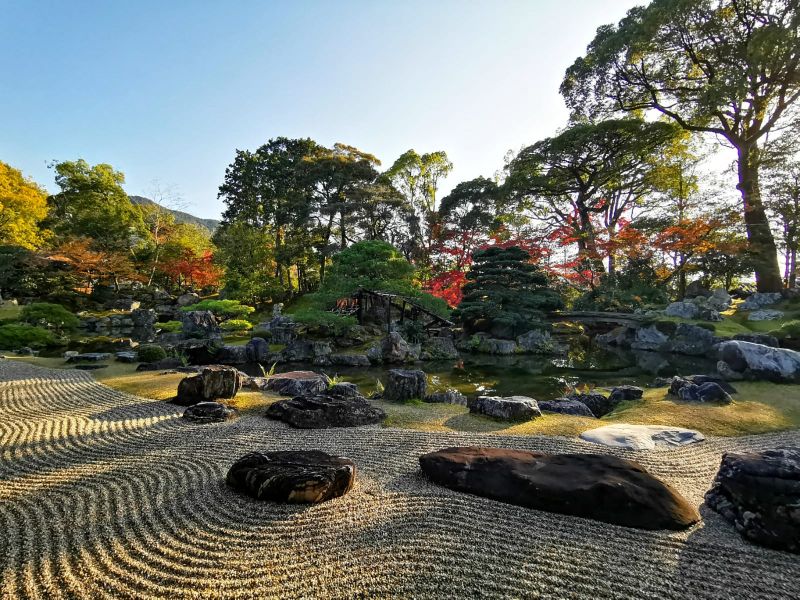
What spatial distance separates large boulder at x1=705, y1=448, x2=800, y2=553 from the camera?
240 cm

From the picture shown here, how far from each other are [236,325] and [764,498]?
1711cm

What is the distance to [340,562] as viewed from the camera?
7.28 feet

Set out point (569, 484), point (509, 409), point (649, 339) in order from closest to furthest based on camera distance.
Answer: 1. point (569, 484)
2. point (509, 409)
3. point (649, 339)

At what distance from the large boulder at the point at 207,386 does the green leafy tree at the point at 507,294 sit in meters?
10.3

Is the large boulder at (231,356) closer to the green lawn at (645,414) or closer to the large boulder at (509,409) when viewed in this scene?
the green lawn at (645,414)

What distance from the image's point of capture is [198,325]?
15.6 metres

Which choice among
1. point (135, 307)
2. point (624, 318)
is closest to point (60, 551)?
point (624, 318)

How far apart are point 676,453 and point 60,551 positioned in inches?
214

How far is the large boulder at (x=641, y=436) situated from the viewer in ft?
14.2

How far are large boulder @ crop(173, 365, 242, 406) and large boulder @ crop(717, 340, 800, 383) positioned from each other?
9.71 metres

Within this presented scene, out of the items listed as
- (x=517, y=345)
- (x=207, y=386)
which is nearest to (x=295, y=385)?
(x=207, y=386)

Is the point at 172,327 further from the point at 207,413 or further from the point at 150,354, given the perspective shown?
the point at 207,413

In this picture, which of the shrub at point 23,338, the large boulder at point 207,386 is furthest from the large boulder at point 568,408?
the shrub at point 23,338

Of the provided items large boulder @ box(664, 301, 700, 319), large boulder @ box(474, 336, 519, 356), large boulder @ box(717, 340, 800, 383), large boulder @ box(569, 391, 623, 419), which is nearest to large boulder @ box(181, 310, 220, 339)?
large boulder @ box(474, 336, 519, 356)
